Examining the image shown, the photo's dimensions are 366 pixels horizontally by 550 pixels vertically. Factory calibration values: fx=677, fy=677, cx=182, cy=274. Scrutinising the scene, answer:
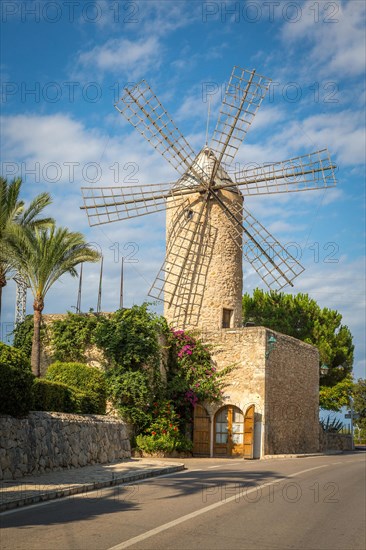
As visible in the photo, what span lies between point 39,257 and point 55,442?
25.9 feet

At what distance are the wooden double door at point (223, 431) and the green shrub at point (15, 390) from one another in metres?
12.3

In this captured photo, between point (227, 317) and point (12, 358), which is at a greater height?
point (227, 317)

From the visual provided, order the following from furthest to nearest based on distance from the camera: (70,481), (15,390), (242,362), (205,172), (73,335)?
(205,172), (242,362), (73,335), (15,390), (70,481)

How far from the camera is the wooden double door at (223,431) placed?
24.7 meters

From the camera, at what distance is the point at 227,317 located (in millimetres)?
28641

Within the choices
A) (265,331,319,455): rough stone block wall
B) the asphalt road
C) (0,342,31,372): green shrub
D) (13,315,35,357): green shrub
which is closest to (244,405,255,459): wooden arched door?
(265,331,319,455): rough stone block wall

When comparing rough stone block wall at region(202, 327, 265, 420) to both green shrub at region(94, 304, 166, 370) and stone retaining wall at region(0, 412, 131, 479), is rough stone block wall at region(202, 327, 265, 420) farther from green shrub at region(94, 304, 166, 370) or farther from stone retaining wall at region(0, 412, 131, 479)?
stone retaining wall at region(0, 412, 131, 479)

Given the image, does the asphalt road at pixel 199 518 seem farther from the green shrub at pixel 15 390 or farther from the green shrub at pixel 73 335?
the green shrub at pixel 73 335

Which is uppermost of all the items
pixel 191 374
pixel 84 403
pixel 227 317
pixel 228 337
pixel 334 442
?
pixel 227 317

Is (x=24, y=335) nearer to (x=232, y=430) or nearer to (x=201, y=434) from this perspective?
(x=201, y=434)

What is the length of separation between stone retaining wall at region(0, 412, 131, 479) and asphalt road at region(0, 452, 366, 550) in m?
2.23

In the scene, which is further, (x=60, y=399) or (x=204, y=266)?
(x=204, y=266)

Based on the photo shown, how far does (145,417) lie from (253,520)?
48.4 feet

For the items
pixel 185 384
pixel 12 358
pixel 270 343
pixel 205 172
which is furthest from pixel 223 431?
pixel 12 358
